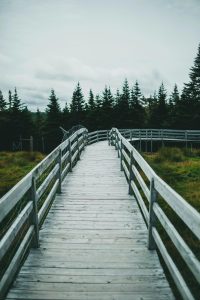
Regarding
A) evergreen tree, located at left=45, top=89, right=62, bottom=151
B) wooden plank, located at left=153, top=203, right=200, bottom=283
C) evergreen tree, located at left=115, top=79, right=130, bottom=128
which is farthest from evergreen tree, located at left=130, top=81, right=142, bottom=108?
wooden plank, located at left=153, top=203, right=200, bottom=283

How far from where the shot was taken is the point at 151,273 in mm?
3801

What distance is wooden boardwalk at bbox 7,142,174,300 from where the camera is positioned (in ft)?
11.2

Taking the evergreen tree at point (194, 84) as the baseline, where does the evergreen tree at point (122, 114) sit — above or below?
below

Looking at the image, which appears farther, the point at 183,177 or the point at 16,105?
the point at 16,105

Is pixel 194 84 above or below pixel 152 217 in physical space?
above

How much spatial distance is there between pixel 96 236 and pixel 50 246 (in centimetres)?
86

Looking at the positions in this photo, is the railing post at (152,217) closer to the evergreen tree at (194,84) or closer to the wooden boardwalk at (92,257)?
the wooden boardwalk at (92,257)

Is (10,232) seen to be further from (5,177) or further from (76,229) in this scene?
(5,177)

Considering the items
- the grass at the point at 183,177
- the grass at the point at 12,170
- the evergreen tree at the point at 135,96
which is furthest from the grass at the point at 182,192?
the evergreen tree at the point at 135,96

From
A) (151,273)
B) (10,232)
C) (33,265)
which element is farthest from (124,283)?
(10,232)

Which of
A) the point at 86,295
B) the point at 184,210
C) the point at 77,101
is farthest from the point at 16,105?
the point at 184,210

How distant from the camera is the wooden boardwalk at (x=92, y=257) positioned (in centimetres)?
340

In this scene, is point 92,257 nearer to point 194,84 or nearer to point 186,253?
point 186,253

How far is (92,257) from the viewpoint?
424cm
